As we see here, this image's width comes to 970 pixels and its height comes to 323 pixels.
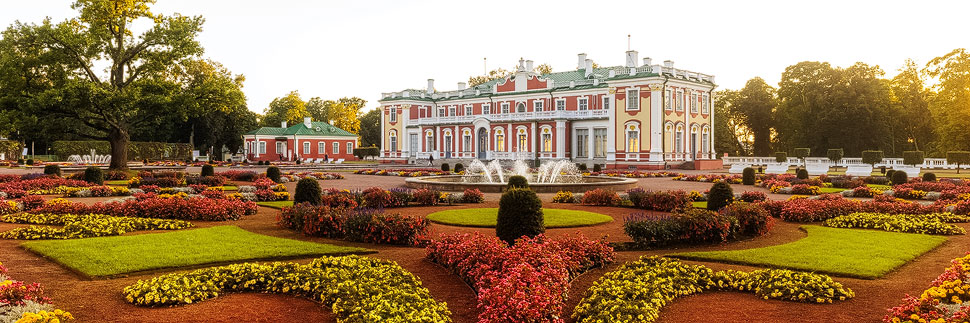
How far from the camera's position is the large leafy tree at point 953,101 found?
42.8 meters

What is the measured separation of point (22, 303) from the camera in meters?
6.01

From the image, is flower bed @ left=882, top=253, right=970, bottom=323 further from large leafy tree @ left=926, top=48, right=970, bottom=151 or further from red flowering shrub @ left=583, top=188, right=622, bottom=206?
large leafy tree @ left=926, top=48, right=970, bottom=151

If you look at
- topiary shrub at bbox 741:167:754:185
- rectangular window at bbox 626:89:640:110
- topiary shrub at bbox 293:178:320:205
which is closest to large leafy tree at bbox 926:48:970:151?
rectangular window at bbox 626:89:640:110

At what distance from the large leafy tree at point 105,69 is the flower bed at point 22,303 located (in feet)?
71.6

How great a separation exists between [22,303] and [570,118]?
44702 millimetres

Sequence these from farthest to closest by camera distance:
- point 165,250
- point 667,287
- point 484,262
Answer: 1. point 165,250
2. point 484,262
3. point 667,287

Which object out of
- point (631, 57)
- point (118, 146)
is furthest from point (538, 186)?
point (631, 57)

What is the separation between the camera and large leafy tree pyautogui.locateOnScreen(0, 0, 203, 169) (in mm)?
25594

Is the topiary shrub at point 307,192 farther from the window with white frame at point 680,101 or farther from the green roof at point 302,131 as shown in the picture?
the green roof at point 302,131

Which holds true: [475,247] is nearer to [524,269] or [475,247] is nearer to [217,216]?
[524,269]

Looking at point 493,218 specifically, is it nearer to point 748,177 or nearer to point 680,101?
point 748,177

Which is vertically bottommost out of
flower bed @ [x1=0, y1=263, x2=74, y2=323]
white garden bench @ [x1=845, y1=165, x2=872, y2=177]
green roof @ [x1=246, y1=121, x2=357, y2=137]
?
flower bed @ [x1=0, y1=263, x2=74, y2=323]

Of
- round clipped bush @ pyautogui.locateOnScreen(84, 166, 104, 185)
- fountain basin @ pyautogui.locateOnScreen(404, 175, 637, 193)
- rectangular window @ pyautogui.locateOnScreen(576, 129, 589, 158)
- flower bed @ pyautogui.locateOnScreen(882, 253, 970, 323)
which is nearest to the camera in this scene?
flower bed @ pyautogui.locateOnScreen(882, 253, 970, 323)

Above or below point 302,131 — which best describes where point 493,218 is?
below
